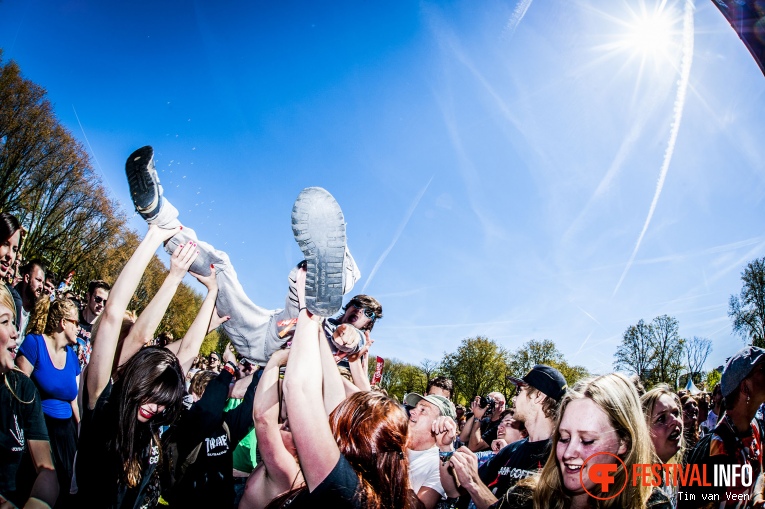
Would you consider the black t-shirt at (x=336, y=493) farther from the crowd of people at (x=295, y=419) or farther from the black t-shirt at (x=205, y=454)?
the black t-shirt at (x=205, y=454)

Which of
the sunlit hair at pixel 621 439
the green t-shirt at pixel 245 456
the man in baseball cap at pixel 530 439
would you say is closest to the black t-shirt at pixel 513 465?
the man in baseball cap at pixel 530 439

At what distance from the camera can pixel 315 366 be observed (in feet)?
4.87

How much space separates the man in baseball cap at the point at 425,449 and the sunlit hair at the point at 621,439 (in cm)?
99

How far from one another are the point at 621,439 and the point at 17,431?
299 centimetres

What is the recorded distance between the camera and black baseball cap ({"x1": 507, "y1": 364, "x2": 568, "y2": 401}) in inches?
127

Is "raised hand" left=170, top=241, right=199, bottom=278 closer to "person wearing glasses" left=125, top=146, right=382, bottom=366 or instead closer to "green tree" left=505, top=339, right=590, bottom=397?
"person wearing glasses" left=125, top=146, right=382, bottom=366

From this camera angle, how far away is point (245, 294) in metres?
3.06

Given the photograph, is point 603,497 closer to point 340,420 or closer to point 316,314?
point 340,420

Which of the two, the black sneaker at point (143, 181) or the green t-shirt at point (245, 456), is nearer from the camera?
the black sneaker at point (143, 181)

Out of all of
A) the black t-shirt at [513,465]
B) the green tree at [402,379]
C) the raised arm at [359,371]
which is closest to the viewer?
the black t-shirt at [513,465]

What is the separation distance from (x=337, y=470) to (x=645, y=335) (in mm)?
51622

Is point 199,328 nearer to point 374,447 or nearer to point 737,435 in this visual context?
point 374,447

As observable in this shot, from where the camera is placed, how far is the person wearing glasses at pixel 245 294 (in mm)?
1445

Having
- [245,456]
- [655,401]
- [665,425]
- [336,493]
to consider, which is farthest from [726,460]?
[245,456]
